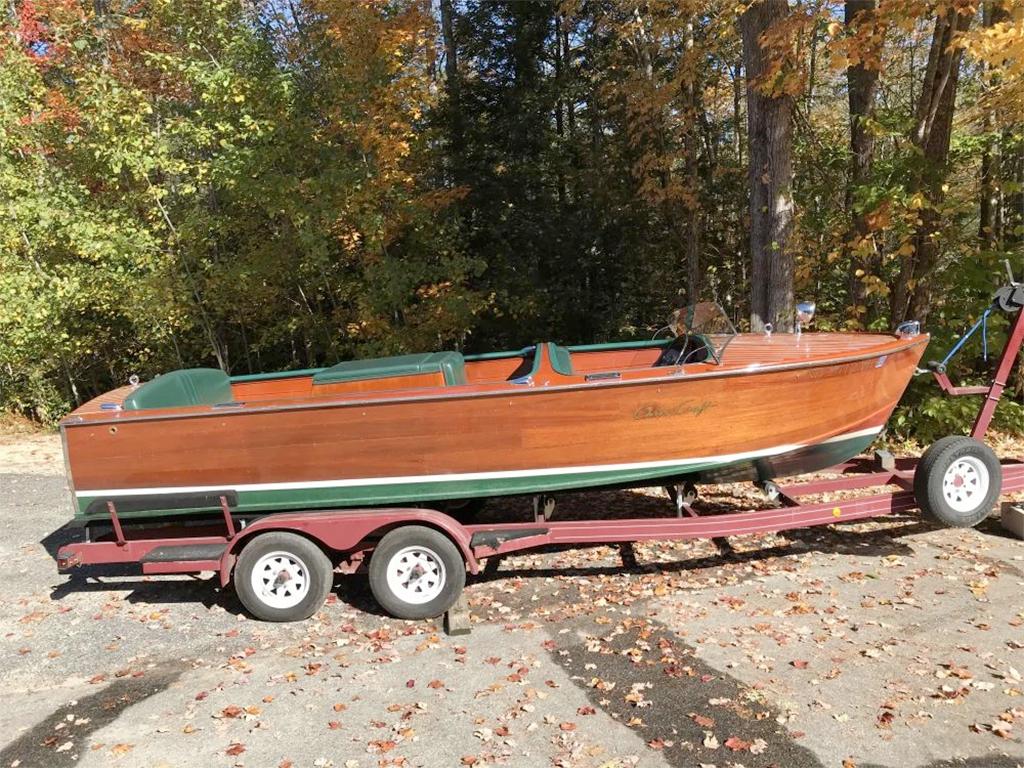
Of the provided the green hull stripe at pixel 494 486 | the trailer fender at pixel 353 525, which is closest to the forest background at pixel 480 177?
the green hull stripe at pixel 494 486

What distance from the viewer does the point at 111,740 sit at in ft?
11.4

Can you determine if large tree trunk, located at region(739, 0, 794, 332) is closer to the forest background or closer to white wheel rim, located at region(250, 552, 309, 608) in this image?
the forest background

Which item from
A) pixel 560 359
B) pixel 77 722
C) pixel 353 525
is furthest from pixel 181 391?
pixel 560 359

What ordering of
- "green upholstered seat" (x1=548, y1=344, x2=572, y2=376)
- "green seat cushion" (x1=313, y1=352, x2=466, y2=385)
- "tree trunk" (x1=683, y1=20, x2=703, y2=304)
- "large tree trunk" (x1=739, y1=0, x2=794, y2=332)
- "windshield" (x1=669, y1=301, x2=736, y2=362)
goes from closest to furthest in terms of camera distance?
1. "green seat cushion" (x1=313, y1=352, x2=466, y2=385)
2. "green upholstered seat" (x1=548, y1=344, x2=572, y2=376)
3. "windshield" (x1=669, y1=301, x2=736, y2=362)
4. "large tree trunk" (x1=739, y1=0, x2=794, y2=332)
5. "tree trunk" (x1=683, y1=20, x2=703, y2=304)

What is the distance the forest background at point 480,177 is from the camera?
7703 millimetres

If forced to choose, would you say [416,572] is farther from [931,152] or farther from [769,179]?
[931,152]

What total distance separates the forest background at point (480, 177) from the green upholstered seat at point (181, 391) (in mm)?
5242

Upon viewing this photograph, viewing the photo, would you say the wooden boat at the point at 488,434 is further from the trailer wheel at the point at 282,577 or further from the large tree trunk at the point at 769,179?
the large tree trunk at the point at 769,179

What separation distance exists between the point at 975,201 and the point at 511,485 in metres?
6.77

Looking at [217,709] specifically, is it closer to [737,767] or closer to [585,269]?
[737,767]

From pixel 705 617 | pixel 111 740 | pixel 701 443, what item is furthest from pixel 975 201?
pixel 111 740

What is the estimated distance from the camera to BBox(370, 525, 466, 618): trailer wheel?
14.5 feet

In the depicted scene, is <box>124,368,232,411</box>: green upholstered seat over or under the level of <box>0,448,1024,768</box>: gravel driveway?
over

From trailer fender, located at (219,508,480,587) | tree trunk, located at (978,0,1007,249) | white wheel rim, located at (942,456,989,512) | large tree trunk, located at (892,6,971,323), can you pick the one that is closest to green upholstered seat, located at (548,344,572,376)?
trailer fender, located at (219,508,480,587)
